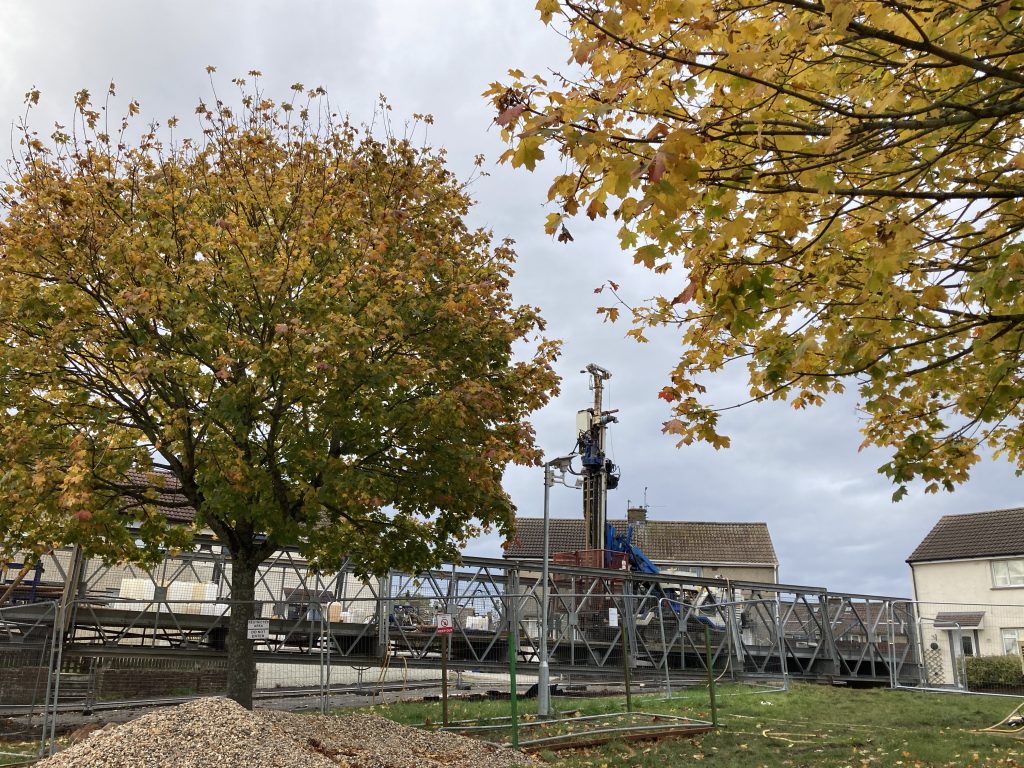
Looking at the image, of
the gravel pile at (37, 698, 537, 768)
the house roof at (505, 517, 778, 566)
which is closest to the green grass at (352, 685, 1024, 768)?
the gravel pile at (37, 698, 537, 768)

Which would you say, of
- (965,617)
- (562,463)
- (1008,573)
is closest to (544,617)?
(562,463)

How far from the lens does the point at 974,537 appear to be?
39844 mm

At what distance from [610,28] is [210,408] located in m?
8.41

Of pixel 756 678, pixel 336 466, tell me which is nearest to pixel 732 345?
pixel 336 466

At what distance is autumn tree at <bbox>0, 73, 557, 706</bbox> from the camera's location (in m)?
11.2

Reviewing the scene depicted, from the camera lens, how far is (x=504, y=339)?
516 inches

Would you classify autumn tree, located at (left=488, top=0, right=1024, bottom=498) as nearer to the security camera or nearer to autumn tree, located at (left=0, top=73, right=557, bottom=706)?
autumn tree, located at (left=0, top=73, right=557, bottom=706)

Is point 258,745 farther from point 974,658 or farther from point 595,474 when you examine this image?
point 974,658

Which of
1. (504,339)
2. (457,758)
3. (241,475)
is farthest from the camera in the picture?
(504,339)

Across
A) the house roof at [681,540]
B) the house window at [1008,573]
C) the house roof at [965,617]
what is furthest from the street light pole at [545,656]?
the house roof at [681,540]

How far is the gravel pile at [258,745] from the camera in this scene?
828 centimetres

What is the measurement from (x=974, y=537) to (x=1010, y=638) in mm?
6554

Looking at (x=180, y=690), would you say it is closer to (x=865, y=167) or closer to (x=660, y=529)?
(x=865, y=167)

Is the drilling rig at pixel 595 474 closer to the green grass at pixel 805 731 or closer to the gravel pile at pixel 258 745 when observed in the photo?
the green grass at pixel 805 731
